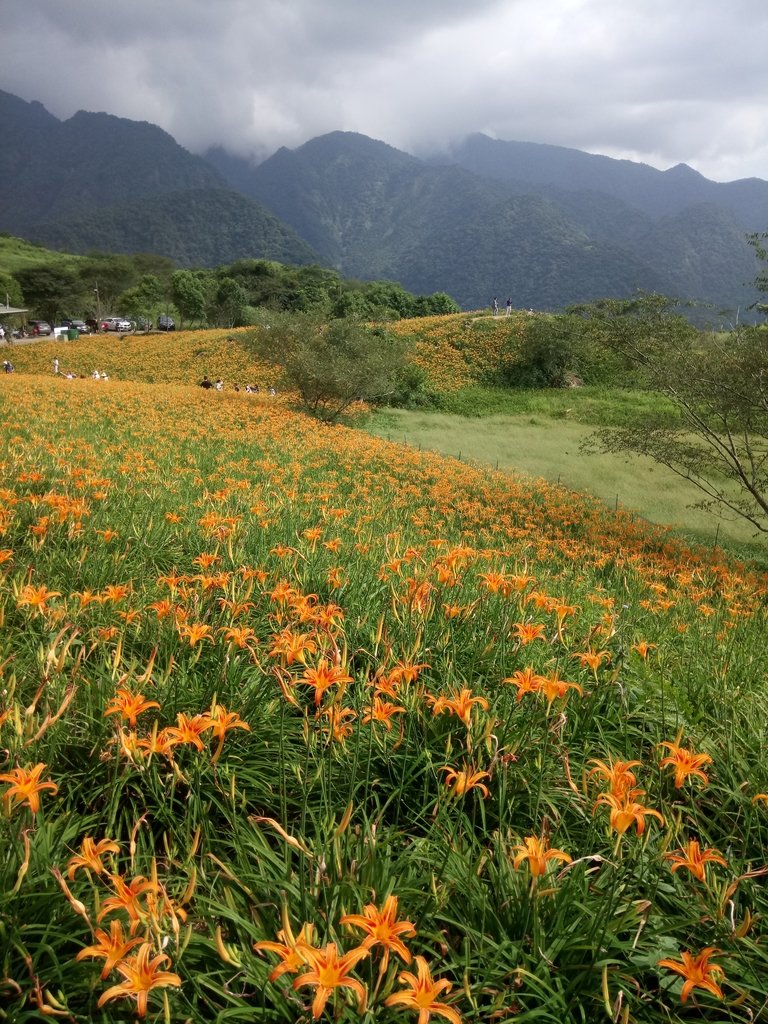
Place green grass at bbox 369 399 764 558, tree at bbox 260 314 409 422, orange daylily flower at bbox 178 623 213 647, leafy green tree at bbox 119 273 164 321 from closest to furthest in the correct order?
orange daylily flower at bbox 178 623 213 647 → green grass at bbox 369 399 764 558 → tree at bbox 260 314 409 422 → leafy green tree at bbox 119 273 164 321

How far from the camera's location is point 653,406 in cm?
2300

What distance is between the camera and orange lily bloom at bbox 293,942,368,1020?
33.9 inches

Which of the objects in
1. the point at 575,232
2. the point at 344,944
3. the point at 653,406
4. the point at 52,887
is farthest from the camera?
the point at 575,232

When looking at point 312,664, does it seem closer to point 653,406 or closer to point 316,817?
point 316,817

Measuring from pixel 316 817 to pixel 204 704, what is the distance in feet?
1.95

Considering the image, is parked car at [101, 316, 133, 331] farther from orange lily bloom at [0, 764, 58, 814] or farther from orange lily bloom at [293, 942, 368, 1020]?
orange lily bloom at [293, 942, 368, 1020]

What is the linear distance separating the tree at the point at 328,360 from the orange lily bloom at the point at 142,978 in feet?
54.9

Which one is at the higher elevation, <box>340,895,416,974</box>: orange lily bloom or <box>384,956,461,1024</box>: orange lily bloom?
<box>340,895,416,974</box>: orange lily bloom

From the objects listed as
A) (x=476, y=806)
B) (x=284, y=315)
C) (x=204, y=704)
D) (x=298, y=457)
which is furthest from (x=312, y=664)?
(x=284, y=315)

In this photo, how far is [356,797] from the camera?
188cm

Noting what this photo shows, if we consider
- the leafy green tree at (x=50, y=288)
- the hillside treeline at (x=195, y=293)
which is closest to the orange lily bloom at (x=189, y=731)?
the hillside treeline at (x=195, y=293)

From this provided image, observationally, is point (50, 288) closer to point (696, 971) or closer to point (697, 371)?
point (697, 371)

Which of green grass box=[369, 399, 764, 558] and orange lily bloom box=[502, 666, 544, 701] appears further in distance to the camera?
green grass box=[369, 399, 764, 558]

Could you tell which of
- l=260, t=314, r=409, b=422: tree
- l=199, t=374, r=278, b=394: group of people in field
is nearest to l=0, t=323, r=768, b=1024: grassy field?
l=260, t=314, r=409, b=422: tree
